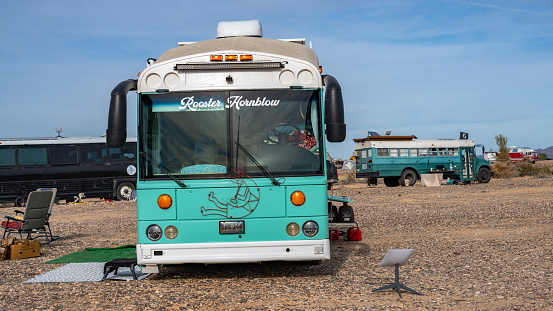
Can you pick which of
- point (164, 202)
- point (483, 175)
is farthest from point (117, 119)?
point (483, 175)

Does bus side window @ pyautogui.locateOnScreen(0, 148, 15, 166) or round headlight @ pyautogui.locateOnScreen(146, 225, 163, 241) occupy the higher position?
bus side window @ pyautogui.locateOnScreen(0, 148, 15, 166)

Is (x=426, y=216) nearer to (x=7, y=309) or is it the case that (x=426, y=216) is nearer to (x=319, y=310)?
(x=319, y=310)

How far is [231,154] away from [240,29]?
294cm

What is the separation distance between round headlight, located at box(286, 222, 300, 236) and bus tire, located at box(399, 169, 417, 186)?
26.1 meters

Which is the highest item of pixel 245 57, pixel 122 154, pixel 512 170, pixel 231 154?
pixel 245 57

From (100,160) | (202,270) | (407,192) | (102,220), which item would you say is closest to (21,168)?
(100,160)

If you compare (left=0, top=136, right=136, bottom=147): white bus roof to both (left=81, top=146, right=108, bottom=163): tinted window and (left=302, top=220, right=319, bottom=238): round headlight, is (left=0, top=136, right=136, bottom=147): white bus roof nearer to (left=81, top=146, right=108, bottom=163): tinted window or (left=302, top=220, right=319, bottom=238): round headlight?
(left=81, top=146, right=108, bottom=163): tinted window

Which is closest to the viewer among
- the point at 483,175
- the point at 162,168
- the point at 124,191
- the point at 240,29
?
the point at 162,168

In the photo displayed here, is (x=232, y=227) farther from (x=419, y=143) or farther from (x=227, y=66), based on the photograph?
(x=419, y=143)

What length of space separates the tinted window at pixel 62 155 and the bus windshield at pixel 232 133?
21.4 meters

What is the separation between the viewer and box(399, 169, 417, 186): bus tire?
3247cm

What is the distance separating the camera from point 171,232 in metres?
7.12

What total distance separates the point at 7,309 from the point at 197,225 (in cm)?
215

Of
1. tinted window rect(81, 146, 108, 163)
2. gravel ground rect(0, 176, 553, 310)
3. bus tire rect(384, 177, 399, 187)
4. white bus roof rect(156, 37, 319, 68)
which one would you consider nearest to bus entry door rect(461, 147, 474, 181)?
bus tire rect(384, 177, 399, 187)
